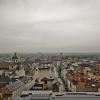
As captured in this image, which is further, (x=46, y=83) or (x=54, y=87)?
(x=46, y=83)

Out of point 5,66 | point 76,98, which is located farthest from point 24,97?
point 5,66

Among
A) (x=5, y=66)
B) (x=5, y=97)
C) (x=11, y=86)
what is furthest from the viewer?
(x=5, y=66)

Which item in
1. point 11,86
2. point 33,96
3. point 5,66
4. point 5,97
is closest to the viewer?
point 33,96

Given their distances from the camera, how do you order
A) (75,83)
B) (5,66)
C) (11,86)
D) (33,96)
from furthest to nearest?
(5,66) < (75,83) < (11,86) < (33,96)

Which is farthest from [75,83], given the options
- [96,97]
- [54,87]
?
[96,97]

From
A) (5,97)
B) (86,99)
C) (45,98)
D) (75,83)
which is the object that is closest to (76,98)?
(86,99)

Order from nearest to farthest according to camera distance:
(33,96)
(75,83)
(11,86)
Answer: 1. (33,96)
2. (11,86)
3. (75,83)

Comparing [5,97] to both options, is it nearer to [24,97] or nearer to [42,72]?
[24,97]

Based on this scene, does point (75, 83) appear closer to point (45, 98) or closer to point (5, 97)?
point (5, 97)

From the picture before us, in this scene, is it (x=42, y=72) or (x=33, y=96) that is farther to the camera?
(x=42, y=72)
